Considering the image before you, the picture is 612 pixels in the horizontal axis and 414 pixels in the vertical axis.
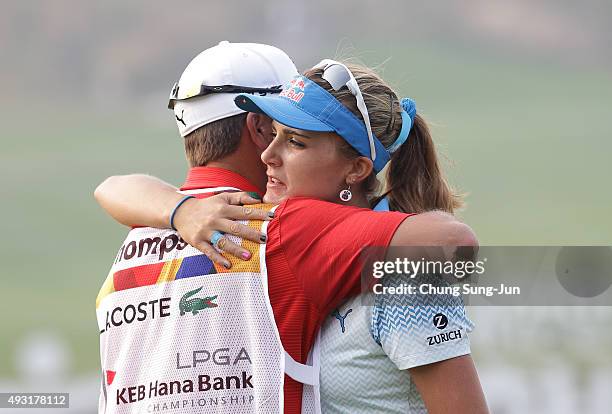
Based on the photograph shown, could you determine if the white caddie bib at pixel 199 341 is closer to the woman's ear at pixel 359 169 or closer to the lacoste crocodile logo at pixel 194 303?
the lacoste crocodile logo at pixel 194 303

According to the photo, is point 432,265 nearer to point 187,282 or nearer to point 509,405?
point 187,282

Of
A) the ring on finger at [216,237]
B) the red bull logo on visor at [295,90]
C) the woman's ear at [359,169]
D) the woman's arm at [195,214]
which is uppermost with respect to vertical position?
the red bull logo on visor at [295,90]

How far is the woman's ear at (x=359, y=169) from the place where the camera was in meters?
2.20

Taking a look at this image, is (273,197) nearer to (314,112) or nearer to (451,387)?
(314,112)

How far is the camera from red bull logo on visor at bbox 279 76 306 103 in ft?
7.15

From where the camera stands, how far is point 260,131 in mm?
2330

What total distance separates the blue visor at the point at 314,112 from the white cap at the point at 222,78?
16 cm

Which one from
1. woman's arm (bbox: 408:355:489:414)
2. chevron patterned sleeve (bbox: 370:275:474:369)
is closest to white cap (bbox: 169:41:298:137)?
chevron patterned sleeve (bbox: 370:275:474:369)

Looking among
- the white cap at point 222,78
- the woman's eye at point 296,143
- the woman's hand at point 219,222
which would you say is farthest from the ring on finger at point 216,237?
the white cap at point 222,78

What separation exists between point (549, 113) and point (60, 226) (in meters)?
6.82

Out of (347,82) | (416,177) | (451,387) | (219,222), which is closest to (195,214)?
(219,222)

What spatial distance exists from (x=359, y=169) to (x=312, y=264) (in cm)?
33

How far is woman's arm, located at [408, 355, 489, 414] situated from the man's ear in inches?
27.2

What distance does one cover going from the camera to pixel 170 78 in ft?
45.2
